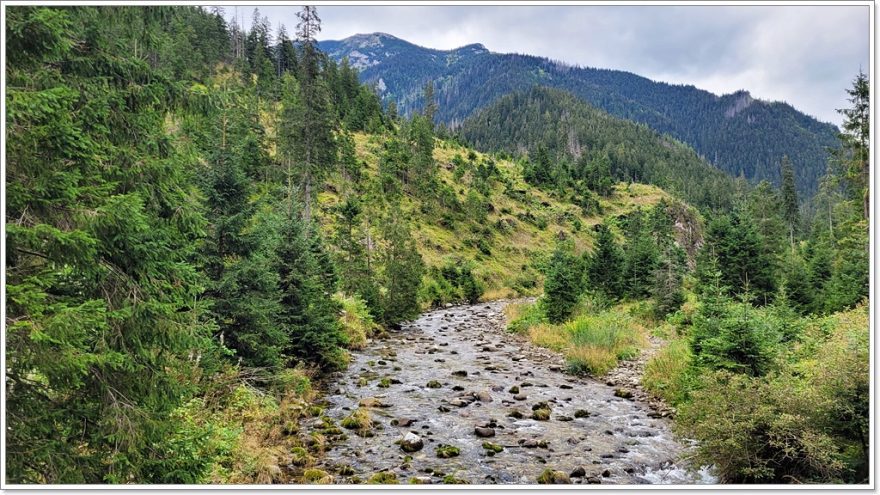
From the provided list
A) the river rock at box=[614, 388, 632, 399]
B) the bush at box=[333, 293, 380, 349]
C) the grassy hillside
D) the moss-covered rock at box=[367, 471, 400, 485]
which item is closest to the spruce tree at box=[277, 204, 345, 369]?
the bush at box=[333, 293, 380, 349]

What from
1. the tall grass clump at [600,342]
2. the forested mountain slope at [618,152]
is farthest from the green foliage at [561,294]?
the forested mountain slope at [618,152]

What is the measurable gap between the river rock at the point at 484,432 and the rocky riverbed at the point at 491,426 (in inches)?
1.1

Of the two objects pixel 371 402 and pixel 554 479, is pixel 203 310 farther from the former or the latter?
pixel 554 479

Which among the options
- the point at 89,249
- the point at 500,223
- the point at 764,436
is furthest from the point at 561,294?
the point at 500,223

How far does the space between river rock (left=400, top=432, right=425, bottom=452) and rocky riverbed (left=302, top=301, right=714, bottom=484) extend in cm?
2

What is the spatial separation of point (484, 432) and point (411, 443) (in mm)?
1790

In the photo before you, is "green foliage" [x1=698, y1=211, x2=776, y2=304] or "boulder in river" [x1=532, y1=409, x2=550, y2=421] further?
"green foliage" [x1=698, y1=211, x2=776, y2=304]

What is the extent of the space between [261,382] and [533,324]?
16.7m

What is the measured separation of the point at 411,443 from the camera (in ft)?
33.7

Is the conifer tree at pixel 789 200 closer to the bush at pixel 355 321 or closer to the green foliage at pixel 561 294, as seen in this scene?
the green foliage at pixel 561 294

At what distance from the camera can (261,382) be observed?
12164 mm

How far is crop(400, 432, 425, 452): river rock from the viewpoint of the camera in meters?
10.2

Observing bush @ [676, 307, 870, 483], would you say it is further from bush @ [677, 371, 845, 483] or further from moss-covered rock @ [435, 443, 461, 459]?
moss-covered rock @ [435, 443, 461, 459]

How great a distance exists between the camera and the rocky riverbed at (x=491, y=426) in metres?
9.14
